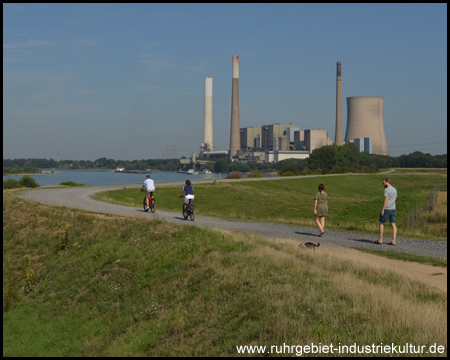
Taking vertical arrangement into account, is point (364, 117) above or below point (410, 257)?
above

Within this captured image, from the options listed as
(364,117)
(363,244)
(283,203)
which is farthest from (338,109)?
(363,244)

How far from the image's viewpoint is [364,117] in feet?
575

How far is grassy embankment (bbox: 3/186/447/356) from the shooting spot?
893 cm

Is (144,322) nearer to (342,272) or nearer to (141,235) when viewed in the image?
(342,272)

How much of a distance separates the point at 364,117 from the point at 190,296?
17305cm

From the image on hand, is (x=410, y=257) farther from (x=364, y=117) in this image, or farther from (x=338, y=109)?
(x=338, y=109)

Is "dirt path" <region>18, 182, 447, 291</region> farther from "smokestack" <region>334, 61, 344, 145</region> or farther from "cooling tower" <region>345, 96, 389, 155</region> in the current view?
"smokestack" <region>334, 61, 344, 145</region>

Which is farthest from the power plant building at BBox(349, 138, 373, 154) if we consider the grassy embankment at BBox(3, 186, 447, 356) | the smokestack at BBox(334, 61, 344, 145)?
the grassy embankment at BBox(3, 186, 447, 356)

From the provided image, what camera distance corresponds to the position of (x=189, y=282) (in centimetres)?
1274

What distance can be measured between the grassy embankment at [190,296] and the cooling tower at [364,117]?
163 meters

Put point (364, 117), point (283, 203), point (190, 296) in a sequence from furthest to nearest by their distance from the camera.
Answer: point (364, 117) < point (283, 203) < point (190, 296)

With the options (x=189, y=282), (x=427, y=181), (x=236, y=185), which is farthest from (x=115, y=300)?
(x=427, y=181)

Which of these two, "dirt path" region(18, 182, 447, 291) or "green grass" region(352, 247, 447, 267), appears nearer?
"dirt path" region(18, 182, 447, 291)

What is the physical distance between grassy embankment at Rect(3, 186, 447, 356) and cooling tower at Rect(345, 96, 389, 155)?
163m
